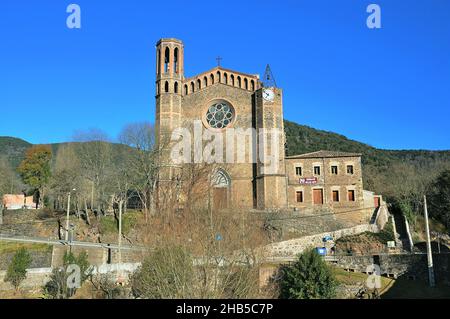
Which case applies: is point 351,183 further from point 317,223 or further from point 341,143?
point 341,143

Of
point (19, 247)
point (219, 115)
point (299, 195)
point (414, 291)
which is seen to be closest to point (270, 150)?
point (299, 195)

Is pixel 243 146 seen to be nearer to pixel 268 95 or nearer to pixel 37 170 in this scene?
pixel 268 95

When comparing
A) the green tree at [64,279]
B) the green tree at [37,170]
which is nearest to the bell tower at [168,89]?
the green tree at [37,170]

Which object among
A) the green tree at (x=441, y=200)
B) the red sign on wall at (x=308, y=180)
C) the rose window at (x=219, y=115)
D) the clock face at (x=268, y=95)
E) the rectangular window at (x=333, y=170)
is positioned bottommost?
the green tree at (x=441, y=200)

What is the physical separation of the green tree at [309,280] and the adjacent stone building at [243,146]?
18.0 m

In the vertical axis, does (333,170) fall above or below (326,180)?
above

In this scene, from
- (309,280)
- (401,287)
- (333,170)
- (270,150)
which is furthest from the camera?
(333,170)

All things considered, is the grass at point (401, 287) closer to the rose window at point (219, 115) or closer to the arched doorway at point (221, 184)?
the arched doorway at point (221, 184)

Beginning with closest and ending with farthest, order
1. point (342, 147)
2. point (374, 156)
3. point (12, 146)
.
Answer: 1. point (374, 156)
2. point (342, 147)
3. point (12, 146)

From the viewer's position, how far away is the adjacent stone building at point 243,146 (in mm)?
45469

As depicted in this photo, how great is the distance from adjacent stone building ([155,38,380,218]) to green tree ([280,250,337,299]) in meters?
18.0

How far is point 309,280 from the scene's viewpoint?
24828 mm

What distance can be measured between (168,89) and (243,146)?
10293mm
